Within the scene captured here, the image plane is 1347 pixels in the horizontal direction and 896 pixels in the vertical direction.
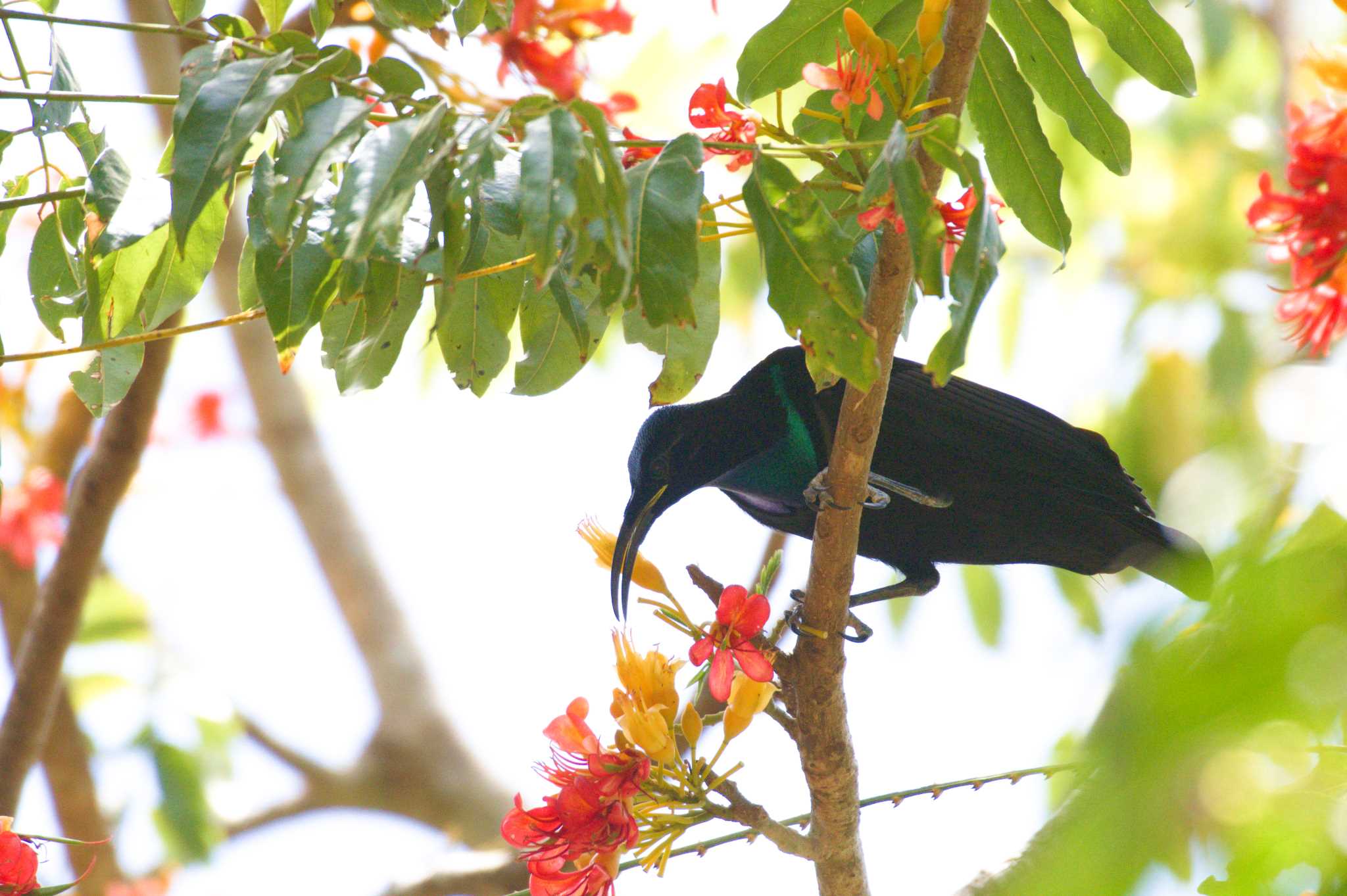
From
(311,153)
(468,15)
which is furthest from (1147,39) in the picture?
(311,153)

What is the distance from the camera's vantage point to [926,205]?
1.51m

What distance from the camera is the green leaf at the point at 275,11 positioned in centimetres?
227

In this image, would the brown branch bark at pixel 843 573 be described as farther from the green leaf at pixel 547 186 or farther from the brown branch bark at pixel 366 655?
the brown branch bark at pixel 366 655

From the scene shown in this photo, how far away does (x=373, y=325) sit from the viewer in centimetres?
180

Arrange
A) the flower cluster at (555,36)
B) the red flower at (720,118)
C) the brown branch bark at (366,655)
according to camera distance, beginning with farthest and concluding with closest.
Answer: the brown branch bark at (366,655), the red flower at (720,118), the flower cluster at (555,36)

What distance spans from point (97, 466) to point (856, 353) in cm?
280

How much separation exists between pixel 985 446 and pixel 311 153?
7.31ft

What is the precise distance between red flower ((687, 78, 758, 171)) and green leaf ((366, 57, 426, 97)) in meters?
0.49

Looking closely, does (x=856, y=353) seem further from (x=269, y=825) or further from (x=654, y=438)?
(x=269, y=825)

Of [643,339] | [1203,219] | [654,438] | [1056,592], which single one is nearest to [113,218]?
[643,339]

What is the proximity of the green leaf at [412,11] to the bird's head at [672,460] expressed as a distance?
5.30 feet

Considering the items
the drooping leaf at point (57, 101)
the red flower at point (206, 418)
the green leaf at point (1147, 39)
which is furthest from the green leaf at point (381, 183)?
the red flower at point (206, 418)

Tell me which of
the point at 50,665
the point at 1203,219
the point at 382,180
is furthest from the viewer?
the point at 1203,219

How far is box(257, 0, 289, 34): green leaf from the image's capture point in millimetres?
2270
